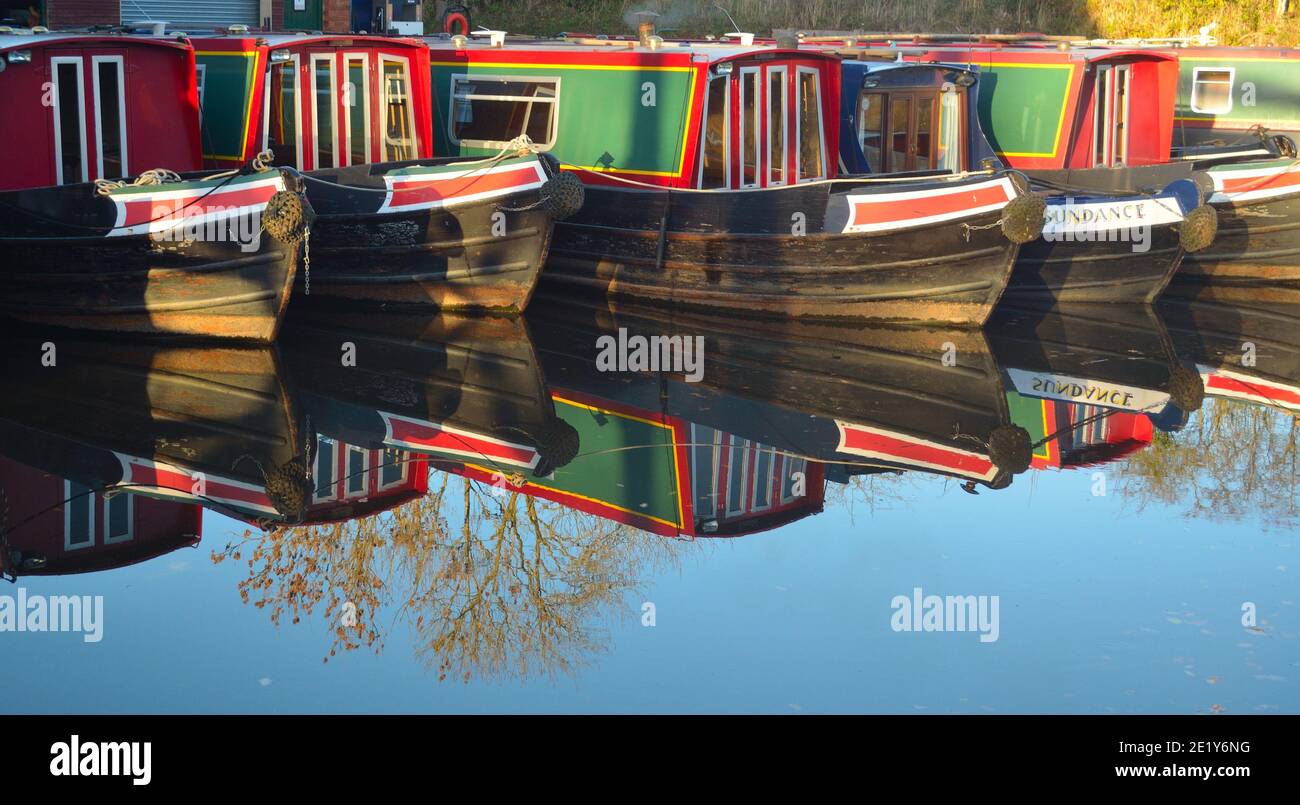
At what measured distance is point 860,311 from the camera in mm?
12008

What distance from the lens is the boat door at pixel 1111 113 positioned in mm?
13938

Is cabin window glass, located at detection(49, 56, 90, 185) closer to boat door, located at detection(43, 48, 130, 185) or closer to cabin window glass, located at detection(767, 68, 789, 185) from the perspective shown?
boat door, located at detection(43, 48, 130, 185)

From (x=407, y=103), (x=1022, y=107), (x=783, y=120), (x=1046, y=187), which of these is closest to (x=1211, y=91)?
(x=1022, y=107)

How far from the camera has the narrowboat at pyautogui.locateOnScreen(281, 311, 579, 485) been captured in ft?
29.0

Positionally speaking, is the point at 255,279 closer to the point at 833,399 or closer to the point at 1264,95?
the point at 833,399

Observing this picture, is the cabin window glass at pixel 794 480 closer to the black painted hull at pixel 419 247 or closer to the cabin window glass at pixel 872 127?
the black painted hull at pixel 419 247

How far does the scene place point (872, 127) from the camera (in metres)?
13.5

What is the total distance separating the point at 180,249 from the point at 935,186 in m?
5.10

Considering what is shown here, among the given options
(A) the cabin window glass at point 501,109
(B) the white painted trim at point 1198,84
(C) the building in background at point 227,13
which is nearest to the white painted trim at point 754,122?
(A) the cabin window glass at point 501,109

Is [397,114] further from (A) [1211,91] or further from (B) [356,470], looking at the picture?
(A) [1211,91]

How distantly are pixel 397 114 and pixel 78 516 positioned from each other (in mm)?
5872

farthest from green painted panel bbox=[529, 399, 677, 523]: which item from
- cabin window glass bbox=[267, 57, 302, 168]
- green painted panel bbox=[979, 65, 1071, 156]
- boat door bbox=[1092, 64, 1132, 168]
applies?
boat door bbox=[1092, 64, 1132, 168]

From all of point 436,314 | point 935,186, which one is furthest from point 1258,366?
point 436,314

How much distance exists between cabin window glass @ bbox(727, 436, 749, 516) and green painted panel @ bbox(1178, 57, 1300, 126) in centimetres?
947
